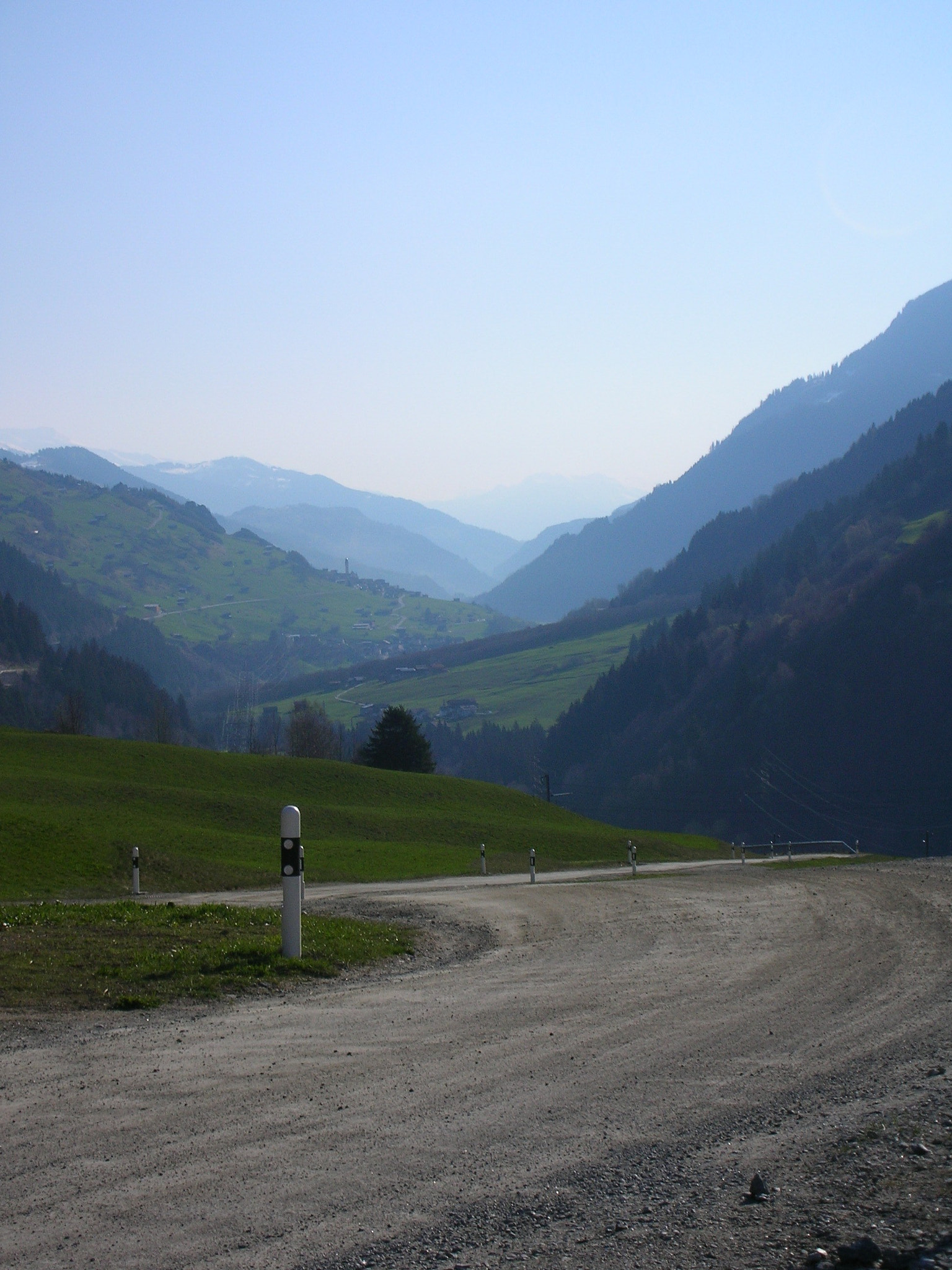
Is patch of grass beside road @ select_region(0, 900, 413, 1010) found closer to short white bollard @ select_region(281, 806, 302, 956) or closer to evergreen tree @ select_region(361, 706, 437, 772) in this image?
short white bollard @ select_region(281, 806, 302, 956)

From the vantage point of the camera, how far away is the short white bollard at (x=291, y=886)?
12.7 metres

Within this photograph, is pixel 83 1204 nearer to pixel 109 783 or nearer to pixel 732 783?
pixel 109 783

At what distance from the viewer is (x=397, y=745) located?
77500mm

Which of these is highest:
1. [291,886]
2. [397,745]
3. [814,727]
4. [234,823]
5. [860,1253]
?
[291,886]

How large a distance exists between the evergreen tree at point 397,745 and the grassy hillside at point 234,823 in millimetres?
9946

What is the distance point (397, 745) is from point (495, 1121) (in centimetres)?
7090

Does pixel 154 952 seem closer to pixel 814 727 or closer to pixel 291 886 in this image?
pixel 291 886

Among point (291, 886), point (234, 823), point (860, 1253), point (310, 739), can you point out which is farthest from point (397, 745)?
point (860, 1253)

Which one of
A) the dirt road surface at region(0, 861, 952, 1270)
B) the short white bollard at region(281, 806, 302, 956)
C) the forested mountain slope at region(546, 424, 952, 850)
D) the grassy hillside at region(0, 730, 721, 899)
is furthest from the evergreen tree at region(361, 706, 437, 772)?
the forested mountain slope at region(546, 424, 952, 850)

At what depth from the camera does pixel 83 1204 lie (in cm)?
567

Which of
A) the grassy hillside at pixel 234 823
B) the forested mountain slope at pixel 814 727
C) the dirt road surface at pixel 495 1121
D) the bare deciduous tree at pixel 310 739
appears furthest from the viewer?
the forested mountain slope at pixel 814 727

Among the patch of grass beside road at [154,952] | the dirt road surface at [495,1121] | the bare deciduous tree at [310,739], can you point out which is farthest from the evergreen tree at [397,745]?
the dirt road surface at [495,1121]

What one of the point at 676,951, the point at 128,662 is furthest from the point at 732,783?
the point at 676,951

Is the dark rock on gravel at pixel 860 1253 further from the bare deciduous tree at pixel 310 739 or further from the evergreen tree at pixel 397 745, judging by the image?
the bare deciduous tree at pixel 310 739
